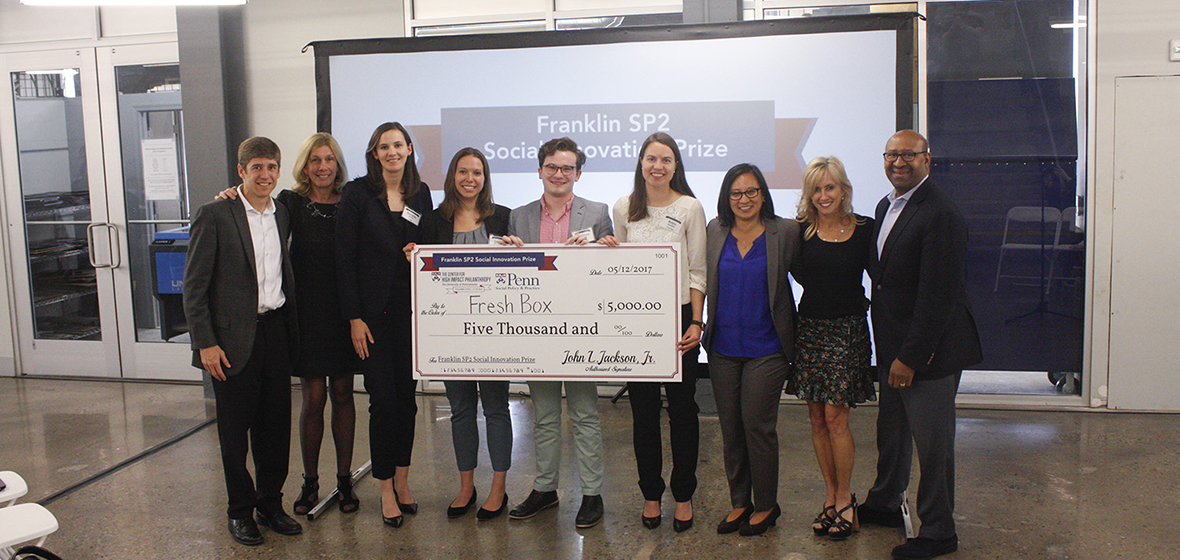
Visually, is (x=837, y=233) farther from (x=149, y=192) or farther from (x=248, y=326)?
(x=149, y=192)

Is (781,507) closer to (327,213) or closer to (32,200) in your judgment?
(327,213)

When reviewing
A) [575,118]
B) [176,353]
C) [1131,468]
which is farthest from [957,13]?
[176,353]

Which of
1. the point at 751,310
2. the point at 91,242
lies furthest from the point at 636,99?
the point at 91,242

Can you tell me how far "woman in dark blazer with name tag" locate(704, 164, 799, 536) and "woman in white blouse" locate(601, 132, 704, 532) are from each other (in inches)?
2.9

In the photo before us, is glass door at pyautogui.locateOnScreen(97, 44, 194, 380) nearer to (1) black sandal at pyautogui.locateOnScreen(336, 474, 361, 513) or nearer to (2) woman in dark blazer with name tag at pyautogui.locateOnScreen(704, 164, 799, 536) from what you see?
(1) black sandal at pyautogui.locateOnScreen(336, 474, 361, 513)

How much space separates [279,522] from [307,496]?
0.24 m

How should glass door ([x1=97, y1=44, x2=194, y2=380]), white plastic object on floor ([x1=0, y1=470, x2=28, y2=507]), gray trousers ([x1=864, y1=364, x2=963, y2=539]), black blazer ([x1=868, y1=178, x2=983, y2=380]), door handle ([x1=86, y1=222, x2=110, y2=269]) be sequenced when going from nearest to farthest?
white plastic object on floor ([x1=0, y1=470, x2=28, y2=507]) → black blazer ([x1=868, y1=178, x2=983, y2=380]) → gray trousers ([x1=864, y1=364, x2=963, y2=539]) → glass door ([x1=97, y1=44, x2=194, y2=380]) → door handle ([x1=86, y1=222, x2=110, y2=269])

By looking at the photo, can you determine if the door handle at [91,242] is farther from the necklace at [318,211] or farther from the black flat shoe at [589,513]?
the black flat shoe at [589,513]

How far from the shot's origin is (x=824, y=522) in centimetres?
348

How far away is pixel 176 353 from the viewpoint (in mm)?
6441

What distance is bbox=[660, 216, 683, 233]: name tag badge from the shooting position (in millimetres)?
3373

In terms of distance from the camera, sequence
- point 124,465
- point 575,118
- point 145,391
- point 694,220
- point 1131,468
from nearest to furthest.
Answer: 1. point 694,220
2. point 1131,468
3. point 124,465
4. point 575,118
5. point 145,391

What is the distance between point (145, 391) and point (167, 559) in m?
3.24

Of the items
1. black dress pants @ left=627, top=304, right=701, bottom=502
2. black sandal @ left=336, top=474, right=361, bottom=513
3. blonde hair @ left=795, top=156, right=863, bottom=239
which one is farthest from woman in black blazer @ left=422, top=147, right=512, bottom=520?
blonde hair @ left=795, top=156, right=863, bottom=239
